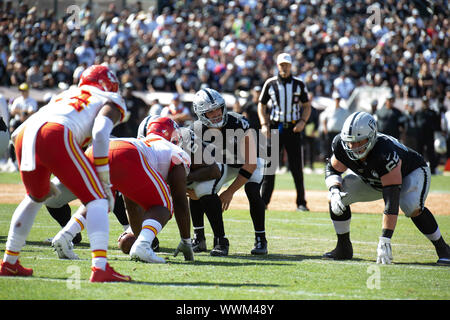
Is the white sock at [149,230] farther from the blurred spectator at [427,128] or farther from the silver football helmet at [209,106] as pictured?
the blurred spectator at [427,128]

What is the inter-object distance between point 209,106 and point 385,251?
Answer: 2.16 metres

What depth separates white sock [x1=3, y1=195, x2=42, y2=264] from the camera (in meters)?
5.03

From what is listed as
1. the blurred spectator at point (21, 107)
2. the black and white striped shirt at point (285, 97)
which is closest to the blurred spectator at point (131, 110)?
the blurred spectator at point (21, 107)

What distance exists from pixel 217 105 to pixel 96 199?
2.29m

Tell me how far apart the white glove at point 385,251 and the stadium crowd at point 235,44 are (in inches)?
497

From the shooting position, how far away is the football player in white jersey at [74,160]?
4.80m

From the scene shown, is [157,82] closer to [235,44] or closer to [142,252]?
[235,44]

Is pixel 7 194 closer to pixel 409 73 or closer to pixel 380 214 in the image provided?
pixel 380 214

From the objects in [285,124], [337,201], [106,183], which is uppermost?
[106,183]

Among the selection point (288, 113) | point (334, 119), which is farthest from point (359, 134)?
point (334, 119)

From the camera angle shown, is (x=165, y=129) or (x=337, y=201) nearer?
(x=165, y=129)

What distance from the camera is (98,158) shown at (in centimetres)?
487

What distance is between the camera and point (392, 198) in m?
6.06
